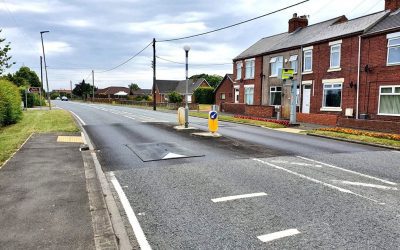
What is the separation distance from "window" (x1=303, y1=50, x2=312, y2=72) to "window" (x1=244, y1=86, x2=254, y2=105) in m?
8.26

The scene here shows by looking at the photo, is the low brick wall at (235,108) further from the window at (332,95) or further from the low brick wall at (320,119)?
the low brick wall at (320,119)

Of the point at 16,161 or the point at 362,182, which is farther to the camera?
the point at 16,161

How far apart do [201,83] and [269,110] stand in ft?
174

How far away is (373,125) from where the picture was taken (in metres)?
19.0

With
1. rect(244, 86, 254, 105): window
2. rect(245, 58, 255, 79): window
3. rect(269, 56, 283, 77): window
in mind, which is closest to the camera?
rect(269, 56, 283, 77): window

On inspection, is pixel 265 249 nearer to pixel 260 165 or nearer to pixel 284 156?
pixel 260 165

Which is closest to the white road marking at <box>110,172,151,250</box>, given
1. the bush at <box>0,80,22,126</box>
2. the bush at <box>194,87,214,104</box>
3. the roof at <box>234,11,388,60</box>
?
the bush at <box>0,80,22,126</box>

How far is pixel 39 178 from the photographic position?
24.7ft

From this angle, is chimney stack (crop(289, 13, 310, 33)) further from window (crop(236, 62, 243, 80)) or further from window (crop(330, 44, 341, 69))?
window (crop(330, 44, 341, 69))

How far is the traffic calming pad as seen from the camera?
10670 millimetres

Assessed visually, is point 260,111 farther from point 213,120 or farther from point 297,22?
point 213,120

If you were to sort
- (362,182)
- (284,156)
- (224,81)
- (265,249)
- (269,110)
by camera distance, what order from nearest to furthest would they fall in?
(265,249) < (362,182) < (284,156) < (269,110) < (224,81)

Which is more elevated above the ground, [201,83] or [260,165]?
[201,83]

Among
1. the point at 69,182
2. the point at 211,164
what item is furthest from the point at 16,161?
the point at 211,164
